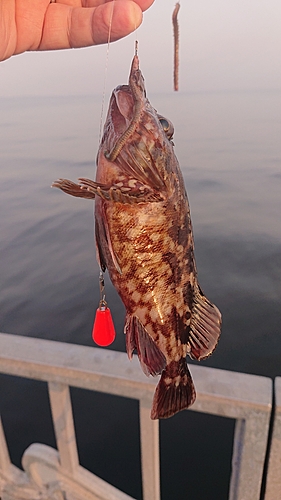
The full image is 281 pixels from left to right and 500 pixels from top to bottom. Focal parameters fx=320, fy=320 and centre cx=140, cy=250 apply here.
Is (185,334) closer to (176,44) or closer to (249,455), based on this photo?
(249,455)

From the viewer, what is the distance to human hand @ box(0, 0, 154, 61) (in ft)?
8.19

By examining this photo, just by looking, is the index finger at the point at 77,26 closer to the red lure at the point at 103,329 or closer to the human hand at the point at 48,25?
the human hand at the point at 48,25

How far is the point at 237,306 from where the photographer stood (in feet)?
33.2

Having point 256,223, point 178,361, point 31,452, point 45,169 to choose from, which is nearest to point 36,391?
point 31,452

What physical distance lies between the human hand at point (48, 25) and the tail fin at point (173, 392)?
92.9 inches

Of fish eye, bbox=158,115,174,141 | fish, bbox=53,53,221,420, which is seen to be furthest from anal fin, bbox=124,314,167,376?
fish eye, bbox=158,115,174,141

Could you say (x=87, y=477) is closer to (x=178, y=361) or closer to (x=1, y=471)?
(x=1, y=471)

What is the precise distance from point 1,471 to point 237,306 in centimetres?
806

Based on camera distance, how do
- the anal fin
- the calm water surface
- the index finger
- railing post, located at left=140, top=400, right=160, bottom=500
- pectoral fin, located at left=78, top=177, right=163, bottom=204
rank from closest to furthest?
pectoral fin, located at left=78, top=177, right=163, bottom=204 < the anal fin < the index finger < railing post, located at left=140, top=400, right=160, bottom=500 < the calm water surface

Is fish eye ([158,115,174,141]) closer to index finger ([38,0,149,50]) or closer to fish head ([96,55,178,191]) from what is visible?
fish head ([96,55,178,191])

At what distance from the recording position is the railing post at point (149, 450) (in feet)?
8.62

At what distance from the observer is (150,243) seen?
5.80ft

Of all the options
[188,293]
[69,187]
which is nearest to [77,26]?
[69,187]

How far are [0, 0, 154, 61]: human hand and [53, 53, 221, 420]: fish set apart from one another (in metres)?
0.98
